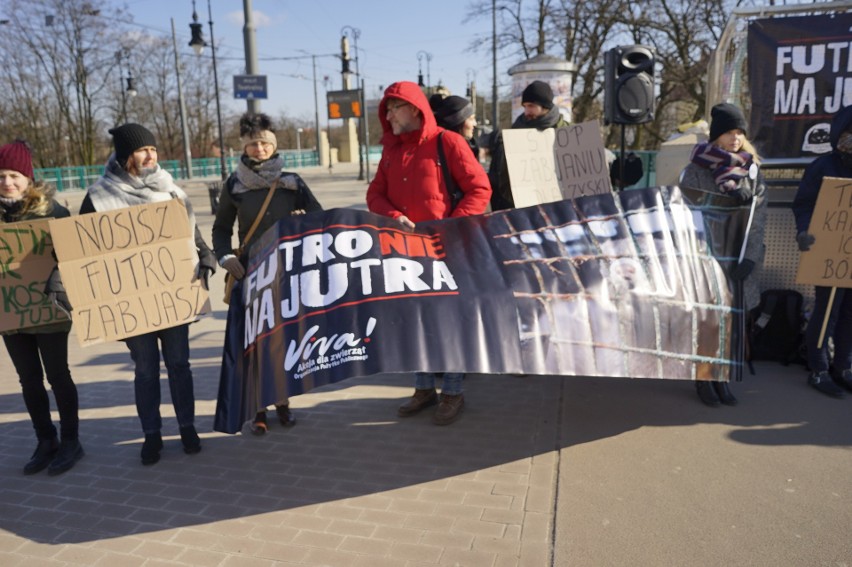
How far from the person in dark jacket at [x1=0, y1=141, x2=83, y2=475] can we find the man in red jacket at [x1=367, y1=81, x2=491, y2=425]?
1993mm

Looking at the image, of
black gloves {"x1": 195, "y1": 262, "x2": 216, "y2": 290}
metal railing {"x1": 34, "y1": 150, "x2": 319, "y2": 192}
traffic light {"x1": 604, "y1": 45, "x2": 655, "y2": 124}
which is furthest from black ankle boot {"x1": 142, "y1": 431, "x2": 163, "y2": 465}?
metal railing {"x1": 34, "y1": 150, "x2": 319, "y2": 192}

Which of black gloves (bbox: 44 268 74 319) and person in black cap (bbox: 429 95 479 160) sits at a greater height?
person in black cap (bbox: 429 95 479 160)

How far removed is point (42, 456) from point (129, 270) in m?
1.30

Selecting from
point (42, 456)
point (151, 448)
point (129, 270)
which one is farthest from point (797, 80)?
point (42, 456)

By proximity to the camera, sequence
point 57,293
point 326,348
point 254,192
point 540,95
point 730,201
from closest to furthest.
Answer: point 326,348 → point 57,293 → point 254,192 → point 730,201 → point 540,95

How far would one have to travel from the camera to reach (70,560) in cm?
314

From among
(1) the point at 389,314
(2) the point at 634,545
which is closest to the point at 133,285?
(1) the point at 389,314

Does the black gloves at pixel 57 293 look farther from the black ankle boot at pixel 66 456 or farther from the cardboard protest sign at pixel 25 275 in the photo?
the black ankle boot at pixel 66 456

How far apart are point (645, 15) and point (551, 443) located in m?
23.5

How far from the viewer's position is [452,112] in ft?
18.1

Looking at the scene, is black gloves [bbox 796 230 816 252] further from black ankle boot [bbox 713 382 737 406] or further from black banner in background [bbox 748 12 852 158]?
black banner in background [bbox 748 12 852 158]

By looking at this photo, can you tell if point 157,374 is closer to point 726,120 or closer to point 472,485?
point 472,485

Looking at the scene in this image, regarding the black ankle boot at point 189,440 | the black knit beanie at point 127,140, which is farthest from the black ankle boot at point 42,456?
the black knit beanie at point 127,140

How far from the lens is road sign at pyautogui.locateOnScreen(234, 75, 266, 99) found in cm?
1275
